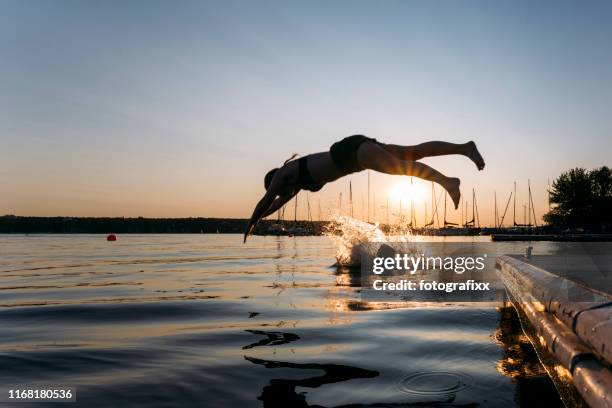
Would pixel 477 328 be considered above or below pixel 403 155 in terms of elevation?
below

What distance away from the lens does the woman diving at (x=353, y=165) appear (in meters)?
6.42

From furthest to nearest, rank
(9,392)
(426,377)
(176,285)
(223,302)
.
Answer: (176,285)
(223,302)
(426,377)
(9,392)

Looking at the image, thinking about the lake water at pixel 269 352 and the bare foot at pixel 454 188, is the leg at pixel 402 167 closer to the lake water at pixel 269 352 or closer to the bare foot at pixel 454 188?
the bare foot at pixel 454 188

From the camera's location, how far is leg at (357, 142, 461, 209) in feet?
20.7

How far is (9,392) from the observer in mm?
4297

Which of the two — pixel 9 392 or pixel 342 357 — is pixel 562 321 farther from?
pixel 9 392

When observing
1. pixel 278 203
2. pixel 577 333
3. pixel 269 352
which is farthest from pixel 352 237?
pixel 577 333

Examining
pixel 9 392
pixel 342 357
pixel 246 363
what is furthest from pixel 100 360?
pixel 342 357

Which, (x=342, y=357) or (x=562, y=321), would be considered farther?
(x=342, y=357)

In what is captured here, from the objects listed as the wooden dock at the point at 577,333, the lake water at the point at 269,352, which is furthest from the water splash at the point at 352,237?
the wooden dock at the point at 577,333

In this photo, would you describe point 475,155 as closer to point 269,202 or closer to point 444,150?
point 444,150

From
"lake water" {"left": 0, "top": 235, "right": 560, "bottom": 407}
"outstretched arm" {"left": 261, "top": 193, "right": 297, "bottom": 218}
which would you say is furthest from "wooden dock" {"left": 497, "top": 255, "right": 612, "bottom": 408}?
"outstretched arm" {"left": 261, "top": 193, "right": 297, "bottom": 218}

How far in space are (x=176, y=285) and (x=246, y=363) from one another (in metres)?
8.35

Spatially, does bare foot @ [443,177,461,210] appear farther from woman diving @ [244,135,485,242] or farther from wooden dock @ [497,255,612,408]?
wooden dock @ [497,255,612,408]
